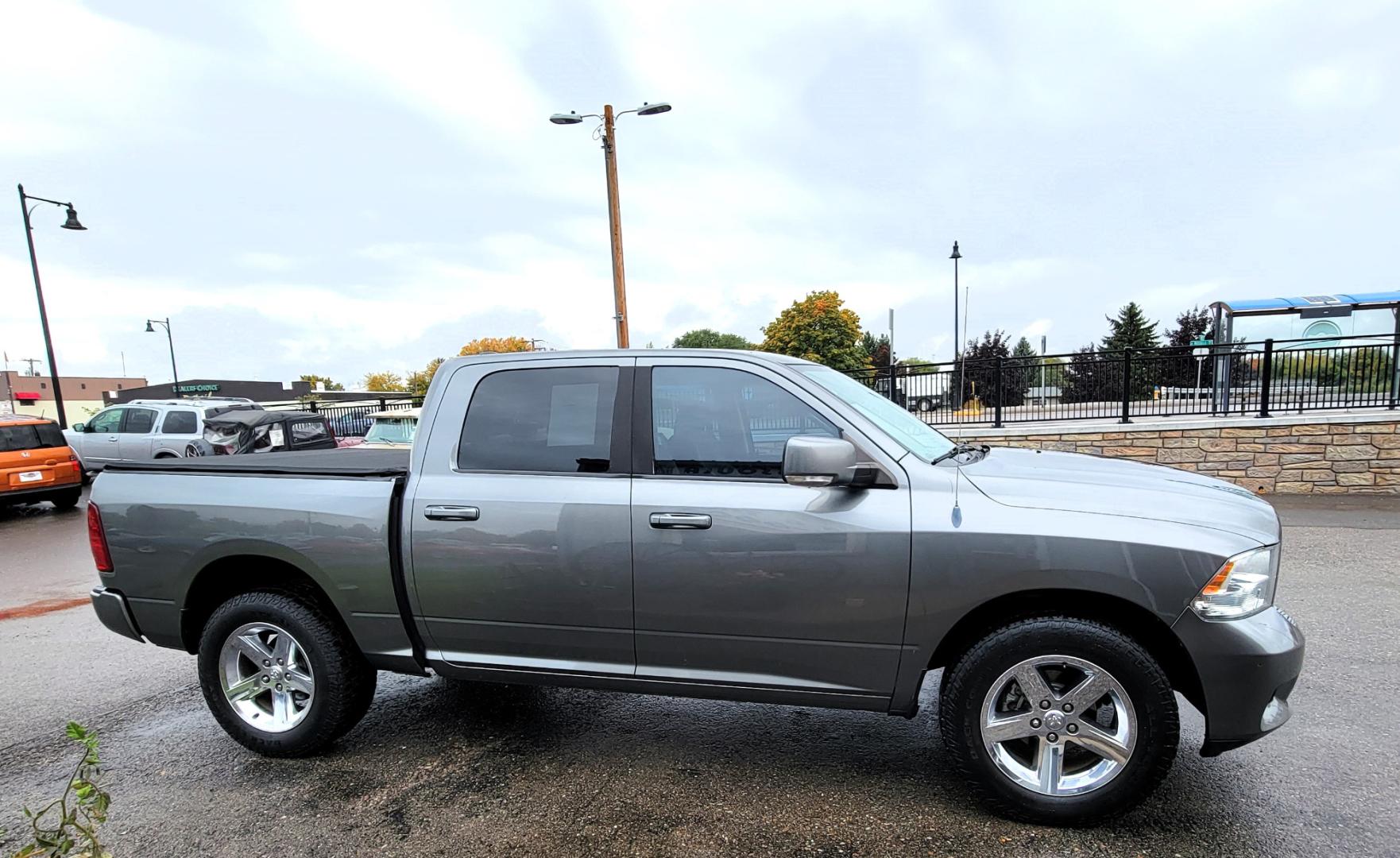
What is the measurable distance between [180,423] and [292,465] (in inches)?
559

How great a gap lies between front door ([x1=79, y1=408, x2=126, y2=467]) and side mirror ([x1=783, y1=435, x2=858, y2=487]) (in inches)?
700

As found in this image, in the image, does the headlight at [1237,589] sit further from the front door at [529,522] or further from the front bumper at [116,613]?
the front bumper at [116,613]

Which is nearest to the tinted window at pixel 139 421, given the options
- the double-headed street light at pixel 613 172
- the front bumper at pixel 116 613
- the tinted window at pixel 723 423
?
the double-headed street light at pixel 613 172

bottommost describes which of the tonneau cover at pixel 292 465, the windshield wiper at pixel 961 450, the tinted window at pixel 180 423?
the tinted window at pixel 180 423

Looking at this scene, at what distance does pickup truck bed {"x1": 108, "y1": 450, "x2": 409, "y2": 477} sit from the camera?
10.9 feet

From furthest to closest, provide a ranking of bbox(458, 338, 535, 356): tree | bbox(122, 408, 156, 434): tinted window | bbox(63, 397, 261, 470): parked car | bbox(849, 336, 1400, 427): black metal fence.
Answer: bbox(458, 338, 535, 356): tree, bbox(122, 408, 156, 434): tinted window, bbox(63, 397, 261, 470): parked car, bbox(849, 336, 1400, 427): black metal fence

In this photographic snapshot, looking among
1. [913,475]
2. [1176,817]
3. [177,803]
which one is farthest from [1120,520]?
[177,803]

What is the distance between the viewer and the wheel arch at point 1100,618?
2619 millimetres

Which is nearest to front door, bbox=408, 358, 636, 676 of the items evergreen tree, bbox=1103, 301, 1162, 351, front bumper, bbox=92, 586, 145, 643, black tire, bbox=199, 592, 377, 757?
black tire, bbox=199, 592, 377, 757

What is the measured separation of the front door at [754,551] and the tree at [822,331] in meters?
50.4

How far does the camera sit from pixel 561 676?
10.2 ft

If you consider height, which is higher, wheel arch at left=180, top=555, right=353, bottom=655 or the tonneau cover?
the tonneau cover

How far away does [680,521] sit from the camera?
112 inches

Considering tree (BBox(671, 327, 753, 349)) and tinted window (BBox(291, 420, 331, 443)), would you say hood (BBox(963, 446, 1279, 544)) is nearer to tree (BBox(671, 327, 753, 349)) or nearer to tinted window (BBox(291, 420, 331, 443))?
tinted window (BBox(291, 420, 331, 443))
